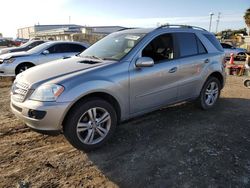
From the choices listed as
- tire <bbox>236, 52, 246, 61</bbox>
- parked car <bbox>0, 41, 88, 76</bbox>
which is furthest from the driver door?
tire <bbox>236, 52, 246, 61</bbox>

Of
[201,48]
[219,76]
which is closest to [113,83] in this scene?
[201,48]

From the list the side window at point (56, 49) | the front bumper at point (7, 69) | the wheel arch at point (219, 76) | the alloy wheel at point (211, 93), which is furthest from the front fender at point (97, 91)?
the side window at point (56, 49)

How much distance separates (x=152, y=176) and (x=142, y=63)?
1.76 m

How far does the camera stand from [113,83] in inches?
155

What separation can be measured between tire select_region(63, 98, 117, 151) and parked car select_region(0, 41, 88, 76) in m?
5.71

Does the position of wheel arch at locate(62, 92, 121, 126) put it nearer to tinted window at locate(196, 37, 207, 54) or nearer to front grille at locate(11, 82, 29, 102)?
front grille at locate(11, 82, 29, 102)

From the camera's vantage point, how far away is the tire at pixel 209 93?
19.1ft

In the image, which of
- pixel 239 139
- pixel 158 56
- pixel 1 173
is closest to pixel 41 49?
pixel 158 56

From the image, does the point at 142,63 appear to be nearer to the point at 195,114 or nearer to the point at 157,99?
the point at 157,99

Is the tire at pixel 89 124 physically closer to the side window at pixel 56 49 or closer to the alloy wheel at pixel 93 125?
the alloy wheel at pixel 93 125

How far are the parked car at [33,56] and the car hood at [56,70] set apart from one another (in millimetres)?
4950

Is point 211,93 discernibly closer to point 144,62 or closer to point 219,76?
point 219,76

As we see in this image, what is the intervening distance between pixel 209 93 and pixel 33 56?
22.2ft

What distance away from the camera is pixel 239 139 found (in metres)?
4.47
